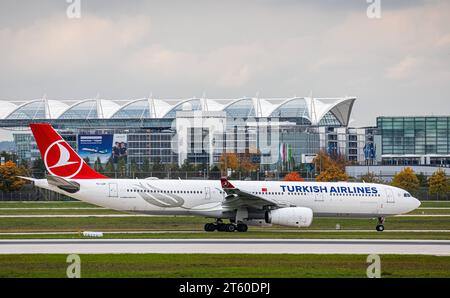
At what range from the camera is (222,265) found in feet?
113

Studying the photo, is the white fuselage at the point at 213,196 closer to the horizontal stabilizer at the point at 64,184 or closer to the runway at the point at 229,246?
the horizontal stabilizer at the point at 64,184

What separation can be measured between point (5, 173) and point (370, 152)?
68.0m

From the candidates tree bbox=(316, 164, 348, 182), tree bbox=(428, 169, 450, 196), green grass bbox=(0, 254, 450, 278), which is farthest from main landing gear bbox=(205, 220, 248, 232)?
tree bbox=(316, 164, 348, 182)

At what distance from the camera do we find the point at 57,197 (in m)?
105

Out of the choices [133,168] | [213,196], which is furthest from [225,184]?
[133,168]

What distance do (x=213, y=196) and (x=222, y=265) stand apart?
928 inches

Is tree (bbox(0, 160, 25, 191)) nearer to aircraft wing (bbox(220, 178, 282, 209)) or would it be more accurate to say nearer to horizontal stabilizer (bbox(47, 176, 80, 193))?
horizontal stabilizer (bbox(47, 176, 80, 193))

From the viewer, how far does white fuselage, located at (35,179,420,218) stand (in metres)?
56.6

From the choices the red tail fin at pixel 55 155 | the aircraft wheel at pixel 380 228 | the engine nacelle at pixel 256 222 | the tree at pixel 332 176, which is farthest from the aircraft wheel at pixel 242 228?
the tree at pixel 332 176
